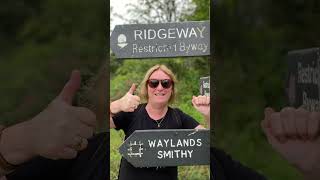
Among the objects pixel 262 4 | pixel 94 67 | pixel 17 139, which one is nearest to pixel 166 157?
pixel 94 67

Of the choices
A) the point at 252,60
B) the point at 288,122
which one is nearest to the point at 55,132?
the point at 252,60

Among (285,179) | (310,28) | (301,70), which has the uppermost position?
(310,28)

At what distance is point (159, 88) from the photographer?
2.38 metres

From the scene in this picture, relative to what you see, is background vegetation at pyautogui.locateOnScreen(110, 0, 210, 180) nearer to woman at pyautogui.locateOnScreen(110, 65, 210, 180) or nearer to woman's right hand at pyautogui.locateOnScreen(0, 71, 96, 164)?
woman at pyautogui.locateOnScreen(110, 65, 210, 180)

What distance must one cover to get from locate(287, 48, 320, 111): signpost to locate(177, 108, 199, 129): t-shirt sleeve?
473mm

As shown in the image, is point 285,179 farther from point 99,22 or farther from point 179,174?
point 99,22

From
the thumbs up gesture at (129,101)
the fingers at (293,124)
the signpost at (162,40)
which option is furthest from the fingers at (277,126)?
the thumbs up gesture at (129,101)

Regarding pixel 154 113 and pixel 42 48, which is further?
pixel 154 113

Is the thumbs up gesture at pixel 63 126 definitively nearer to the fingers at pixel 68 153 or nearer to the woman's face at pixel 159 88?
the fingers at pixel 68 153

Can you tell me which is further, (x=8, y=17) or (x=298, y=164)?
(x=298, y=164)

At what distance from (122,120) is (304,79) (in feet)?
2.92

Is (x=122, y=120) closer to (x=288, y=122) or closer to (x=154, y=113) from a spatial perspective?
(x=154, y=113)

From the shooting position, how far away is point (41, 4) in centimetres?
222

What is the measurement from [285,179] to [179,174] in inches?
21.0
